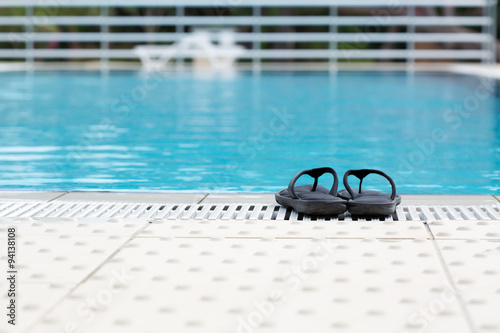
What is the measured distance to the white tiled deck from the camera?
1.79 m

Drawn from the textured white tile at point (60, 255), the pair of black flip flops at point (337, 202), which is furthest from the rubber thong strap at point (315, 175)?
the textured white tile at point (60, 255)

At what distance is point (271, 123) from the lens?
6.86 metres

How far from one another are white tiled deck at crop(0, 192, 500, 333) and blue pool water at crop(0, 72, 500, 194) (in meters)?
1.26

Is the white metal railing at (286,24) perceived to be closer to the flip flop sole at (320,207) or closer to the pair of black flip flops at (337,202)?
the pair of black flip flops at (337,202)

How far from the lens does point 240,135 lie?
6129mm

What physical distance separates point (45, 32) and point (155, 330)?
17.3 metres

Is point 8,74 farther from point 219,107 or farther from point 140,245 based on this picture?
point 140,245

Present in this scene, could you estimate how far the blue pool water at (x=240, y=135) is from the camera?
4.25 meters

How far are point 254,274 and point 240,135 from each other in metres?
4.05

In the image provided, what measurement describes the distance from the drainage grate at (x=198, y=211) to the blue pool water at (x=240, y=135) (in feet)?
2.51

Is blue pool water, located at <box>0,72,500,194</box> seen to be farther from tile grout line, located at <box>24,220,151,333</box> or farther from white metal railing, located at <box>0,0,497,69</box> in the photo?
white metal railing, located at <box>0,0,497,69</box>

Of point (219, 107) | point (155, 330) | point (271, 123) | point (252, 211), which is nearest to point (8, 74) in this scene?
point (219, 107)

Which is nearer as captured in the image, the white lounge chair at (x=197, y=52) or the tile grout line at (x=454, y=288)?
the tile grout line at (x=454, y=288)

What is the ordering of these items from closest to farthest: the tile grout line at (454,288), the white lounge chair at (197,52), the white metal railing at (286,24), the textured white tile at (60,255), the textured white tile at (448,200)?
the tile grout line at (454,288)
the textured white tile at (60,255)
the textured white tile at (448,200)
the white lounge chair at (197,52)
the white metal railing at (286,24)
